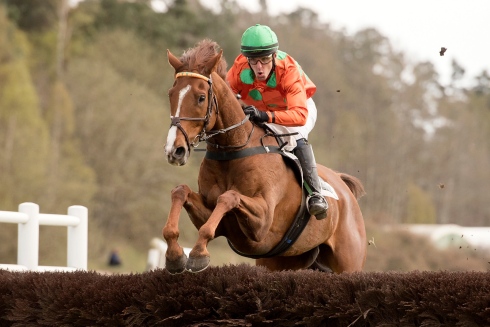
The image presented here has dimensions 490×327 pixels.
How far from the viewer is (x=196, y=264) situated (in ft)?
19.6

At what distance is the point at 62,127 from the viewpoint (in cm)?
3781

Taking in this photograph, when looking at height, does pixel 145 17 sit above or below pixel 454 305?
above

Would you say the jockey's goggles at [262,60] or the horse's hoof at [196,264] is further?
the jockey's goggles at [262,60]

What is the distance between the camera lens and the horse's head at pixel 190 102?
6.16 metres

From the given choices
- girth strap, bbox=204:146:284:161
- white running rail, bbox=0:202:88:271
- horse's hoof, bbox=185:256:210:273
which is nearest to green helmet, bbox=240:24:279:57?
girth strap, bbox=204:146:284:161

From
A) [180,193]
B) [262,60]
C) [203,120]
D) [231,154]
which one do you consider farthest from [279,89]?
[180,193]

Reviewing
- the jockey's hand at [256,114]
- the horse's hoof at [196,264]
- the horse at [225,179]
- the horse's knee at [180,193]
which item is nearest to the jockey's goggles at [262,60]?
the horse at [225,179]

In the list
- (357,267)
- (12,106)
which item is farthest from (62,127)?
(357,267)

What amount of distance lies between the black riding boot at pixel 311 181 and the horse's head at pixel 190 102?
103cm

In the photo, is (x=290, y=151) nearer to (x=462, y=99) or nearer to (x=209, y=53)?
(x=209, y=53)

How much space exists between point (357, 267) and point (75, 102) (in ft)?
98.7

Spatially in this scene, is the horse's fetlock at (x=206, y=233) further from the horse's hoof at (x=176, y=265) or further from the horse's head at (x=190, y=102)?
the horse's head at (x=190, y=102)

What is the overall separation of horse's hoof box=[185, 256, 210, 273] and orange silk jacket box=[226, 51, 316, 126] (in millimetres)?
1582

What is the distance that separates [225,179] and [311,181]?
841mm
